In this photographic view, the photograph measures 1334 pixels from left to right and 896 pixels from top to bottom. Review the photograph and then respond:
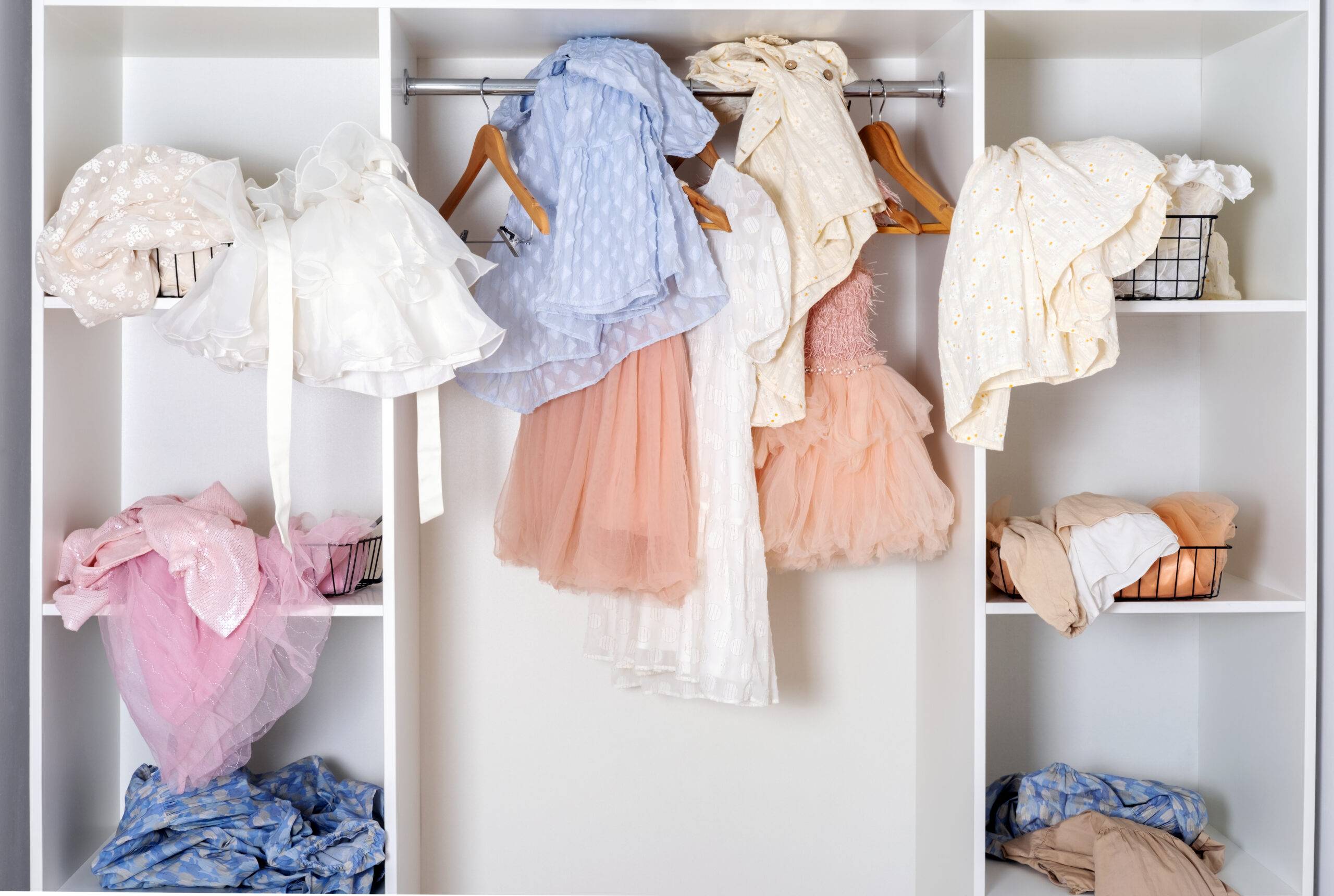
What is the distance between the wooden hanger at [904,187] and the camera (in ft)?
5.69

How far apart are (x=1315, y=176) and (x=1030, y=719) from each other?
42.8 inches

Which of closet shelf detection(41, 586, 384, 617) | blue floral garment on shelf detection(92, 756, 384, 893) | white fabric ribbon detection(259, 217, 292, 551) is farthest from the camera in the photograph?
blue floral garment on shelf detection(92, 756, 384, 893)

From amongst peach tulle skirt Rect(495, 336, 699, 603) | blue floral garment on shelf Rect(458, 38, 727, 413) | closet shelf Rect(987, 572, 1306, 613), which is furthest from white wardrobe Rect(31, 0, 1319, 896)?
peach tulle skirt Rect(495, 336, 699, 603)

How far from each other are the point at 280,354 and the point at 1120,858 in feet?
4.97

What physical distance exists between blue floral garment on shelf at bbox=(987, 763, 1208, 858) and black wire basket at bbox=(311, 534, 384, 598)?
3.93 ft

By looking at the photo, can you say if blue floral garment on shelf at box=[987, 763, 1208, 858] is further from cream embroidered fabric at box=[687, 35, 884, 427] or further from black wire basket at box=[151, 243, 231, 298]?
black wire basket at box=[151, 243, 231, 298]

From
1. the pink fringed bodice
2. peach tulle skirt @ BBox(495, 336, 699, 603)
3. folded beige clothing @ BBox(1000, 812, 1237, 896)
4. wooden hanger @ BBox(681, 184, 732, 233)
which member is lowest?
folded beige clothing @ BBox(1000, 812, 1237, 896)

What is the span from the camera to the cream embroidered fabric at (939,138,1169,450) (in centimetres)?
154

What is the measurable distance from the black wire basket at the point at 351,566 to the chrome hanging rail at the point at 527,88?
736 mm

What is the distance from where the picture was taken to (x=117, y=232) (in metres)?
1.52

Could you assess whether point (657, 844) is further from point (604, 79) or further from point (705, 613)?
point (604, 79)

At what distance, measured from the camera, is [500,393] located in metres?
1.75

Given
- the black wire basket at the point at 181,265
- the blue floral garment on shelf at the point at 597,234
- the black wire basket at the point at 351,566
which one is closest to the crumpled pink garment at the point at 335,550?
the black wire basket at the point at 351,566

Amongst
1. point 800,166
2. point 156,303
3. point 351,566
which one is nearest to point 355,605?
point 351,566
